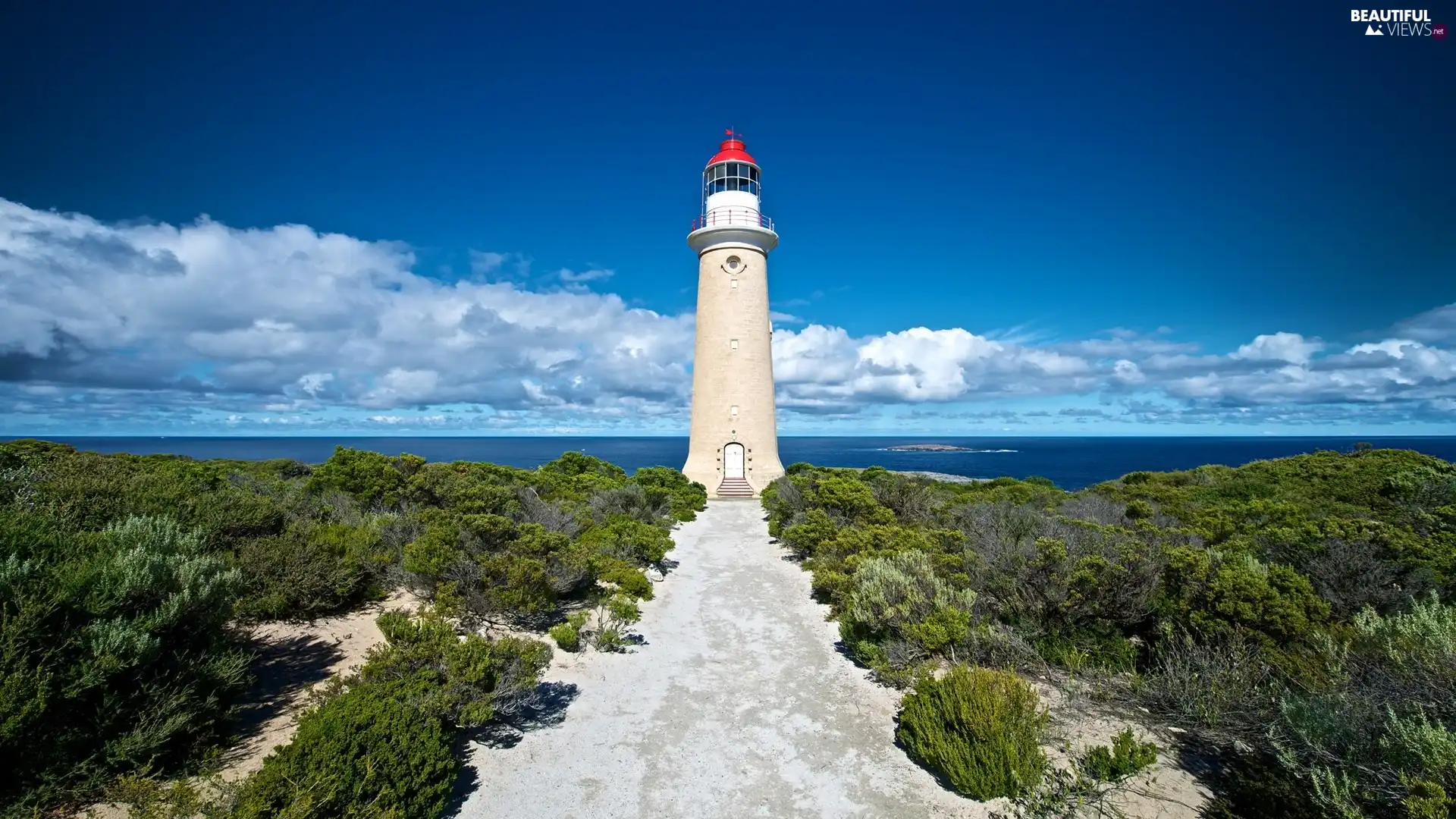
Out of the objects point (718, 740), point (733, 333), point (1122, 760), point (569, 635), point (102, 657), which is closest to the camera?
point (102, 657)

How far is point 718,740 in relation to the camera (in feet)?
18.0

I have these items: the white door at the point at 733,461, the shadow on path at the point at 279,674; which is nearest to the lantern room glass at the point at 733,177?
the white door at the point at 733,461

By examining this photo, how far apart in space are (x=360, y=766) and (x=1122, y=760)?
17.7 ft

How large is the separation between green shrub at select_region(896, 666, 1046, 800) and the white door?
667 inches

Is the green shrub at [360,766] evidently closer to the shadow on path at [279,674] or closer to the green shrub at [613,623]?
the shadow on path at [279,674]

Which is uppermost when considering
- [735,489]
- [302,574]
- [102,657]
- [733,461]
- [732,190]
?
[732,190]

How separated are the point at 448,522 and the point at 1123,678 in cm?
892

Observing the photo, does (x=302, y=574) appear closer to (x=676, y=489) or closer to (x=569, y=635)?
(x=569, y=635)

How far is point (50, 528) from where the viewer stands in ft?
17.3

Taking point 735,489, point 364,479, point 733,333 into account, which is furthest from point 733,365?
point 364,479

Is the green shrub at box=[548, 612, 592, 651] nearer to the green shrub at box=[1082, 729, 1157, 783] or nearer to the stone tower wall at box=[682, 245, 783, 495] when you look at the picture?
the green shrub at box=[1082, 729, 1157, 783]

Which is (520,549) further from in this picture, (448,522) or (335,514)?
(335,514)

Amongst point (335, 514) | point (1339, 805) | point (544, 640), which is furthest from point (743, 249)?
point (1339, 805)

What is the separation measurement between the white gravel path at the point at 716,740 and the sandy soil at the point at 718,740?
0.01 meters
